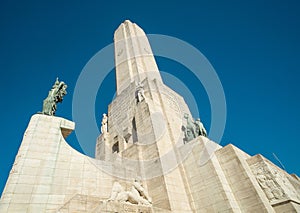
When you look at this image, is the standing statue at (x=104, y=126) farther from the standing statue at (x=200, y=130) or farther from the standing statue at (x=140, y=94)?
the standing statue at (x=200, y=130)

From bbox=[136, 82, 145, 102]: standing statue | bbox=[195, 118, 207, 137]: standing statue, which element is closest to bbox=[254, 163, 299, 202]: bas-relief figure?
bbox=[195, 118, 207, 137]: standing statue

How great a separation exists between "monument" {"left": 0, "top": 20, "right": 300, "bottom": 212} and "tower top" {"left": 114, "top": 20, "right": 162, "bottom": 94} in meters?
9.08

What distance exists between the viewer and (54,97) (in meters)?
10.7

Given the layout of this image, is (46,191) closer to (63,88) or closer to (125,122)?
(63,88)

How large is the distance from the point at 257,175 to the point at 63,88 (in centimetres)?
1090

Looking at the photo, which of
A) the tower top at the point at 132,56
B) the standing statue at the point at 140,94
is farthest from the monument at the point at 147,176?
the tower top at the point at 132,56

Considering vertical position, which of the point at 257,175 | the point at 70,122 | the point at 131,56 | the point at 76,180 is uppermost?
the point at 131,56

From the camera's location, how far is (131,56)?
86.5ft

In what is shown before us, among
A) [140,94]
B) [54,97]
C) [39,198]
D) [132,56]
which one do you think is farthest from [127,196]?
[132,56]

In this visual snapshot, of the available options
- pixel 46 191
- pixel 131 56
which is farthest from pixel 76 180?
pixel 131 56

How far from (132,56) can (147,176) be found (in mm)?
18465

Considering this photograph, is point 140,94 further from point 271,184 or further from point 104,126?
point 271,184

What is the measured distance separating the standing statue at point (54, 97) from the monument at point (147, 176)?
6 centimetres

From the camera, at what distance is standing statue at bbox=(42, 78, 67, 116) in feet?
33.5
